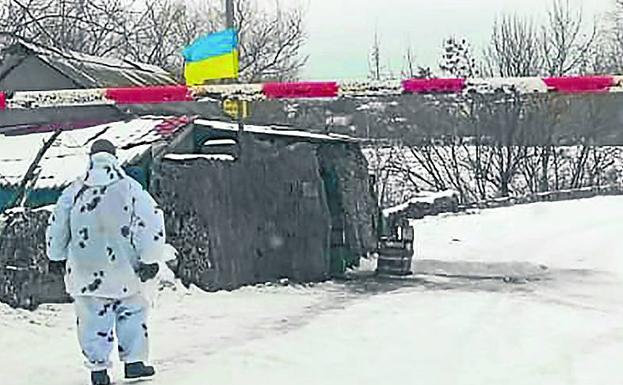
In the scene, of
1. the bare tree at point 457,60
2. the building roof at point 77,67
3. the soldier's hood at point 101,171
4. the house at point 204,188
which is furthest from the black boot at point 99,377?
the bare tree at point 457,60

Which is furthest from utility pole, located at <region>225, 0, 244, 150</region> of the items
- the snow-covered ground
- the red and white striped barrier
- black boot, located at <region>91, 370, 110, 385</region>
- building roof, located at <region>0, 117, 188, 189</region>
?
black boot, located at <region>91, 370, 110, 385</region>

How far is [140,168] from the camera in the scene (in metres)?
12.3

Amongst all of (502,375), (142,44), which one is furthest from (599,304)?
(142,44)

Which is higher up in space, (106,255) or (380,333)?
(106,255)

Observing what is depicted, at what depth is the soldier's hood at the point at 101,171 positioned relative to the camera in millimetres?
7562

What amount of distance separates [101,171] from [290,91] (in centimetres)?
434

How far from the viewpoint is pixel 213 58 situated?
1353 centimetres

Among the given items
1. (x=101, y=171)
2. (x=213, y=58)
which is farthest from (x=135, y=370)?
(x=213, y=58)

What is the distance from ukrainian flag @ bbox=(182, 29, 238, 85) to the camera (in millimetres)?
13336

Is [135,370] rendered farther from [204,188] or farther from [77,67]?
[77,67]

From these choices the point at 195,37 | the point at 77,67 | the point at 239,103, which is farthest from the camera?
the point at 195,37

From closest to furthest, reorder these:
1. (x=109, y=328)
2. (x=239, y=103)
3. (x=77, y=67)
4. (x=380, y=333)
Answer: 1. (x=109, y=328)
2. (x=380, y=333)
3. (x=239, y=103)
4. (x=77, y=67)

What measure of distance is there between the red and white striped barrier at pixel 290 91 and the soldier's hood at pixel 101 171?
150 inches

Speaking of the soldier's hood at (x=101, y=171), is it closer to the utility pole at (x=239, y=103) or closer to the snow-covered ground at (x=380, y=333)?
the snow-covered ground at (x=380, y=333)
